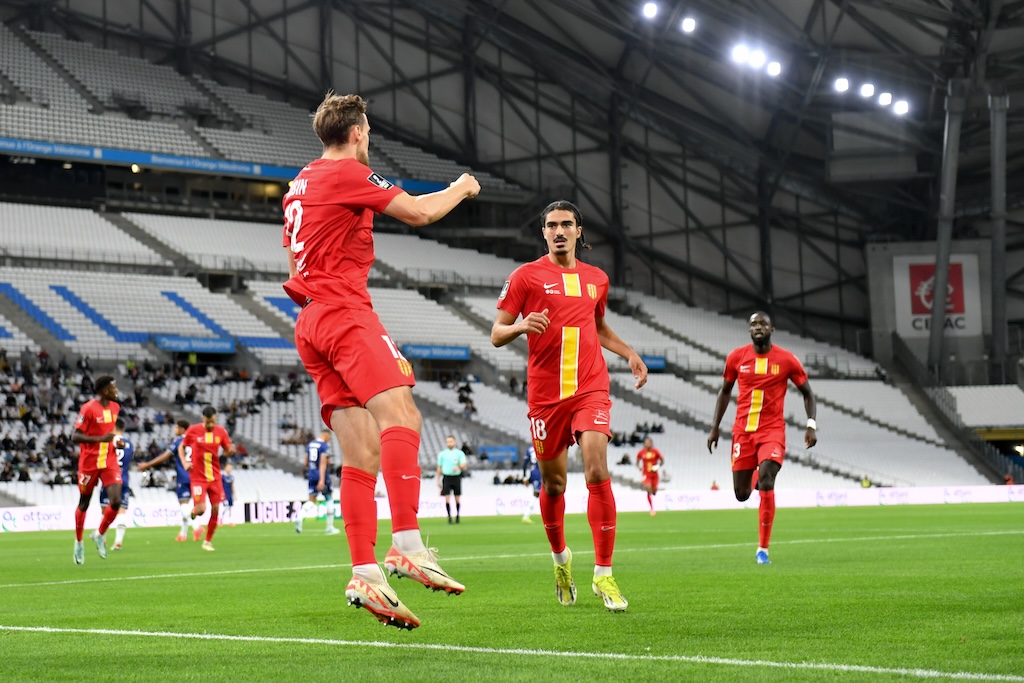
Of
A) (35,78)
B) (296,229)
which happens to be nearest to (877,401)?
(35,78)

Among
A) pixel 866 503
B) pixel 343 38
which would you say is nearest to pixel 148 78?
pixel 343 38

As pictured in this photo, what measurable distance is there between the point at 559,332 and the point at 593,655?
12.0 ft

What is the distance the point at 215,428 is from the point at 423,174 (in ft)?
156

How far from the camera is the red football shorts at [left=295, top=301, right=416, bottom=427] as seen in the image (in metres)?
6.54

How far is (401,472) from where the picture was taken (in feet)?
21.2

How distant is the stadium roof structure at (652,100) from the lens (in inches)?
2285

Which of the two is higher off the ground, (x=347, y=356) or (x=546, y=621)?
(x=347, y=356)

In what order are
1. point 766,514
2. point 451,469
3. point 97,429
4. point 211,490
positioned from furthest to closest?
point 451,469 → point 211,490 → point 97,429 → point 766,514

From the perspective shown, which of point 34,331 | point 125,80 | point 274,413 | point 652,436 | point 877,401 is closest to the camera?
point 274,413

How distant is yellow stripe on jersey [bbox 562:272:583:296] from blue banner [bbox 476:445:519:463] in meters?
37.5

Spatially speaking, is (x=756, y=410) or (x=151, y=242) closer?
(x=756, y=410)

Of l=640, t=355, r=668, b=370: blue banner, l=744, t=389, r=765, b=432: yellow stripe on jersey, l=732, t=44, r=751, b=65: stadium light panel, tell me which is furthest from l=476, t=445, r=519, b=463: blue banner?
l=744, t=389, r=765, b=432: yellow stripe on jersey

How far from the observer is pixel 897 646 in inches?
265

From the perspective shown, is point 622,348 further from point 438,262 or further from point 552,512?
point 438,262
